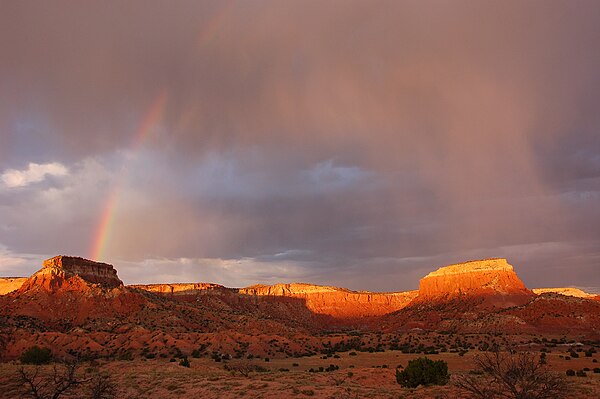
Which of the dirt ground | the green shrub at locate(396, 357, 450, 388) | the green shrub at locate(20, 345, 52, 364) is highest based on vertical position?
the green shrub at locate(396, 357, 450, 388)

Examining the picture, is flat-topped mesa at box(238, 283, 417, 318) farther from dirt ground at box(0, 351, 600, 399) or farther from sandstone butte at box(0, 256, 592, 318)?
dirt ground at box(0, 351, 600, 399)

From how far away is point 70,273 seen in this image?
99062mm

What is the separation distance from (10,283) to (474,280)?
162 metres

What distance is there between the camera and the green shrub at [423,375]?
25344 millimetres

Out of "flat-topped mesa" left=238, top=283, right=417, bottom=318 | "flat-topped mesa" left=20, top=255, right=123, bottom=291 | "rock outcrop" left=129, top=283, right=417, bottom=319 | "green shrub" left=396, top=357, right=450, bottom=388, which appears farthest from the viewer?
"flat-topped mesa" left=238, top=283, right=417, bottom=318

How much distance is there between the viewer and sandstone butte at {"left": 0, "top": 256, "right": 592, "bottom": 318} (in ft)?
328

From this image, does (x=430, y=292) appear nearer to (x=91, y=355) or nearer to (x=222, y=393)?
(x=91, y=355)

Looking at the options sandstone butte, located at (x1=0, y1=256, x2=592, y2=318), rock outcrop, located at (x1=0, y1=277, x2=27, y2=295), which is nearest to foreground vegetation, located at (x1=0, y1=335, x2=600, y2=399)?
sandstone butte, located at (x1=0, y1=256, x2=592, y2=318)

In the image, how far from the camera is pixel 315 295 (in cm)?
18925

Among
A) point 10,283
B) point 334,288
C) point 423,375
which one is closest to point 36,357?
point 423,375

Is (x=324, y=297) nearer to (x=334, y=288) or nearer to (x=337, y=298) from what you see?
(x=337, y=298)

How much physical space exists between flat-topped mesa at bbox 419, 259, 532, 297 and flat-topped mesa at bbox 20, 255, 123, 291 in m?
112

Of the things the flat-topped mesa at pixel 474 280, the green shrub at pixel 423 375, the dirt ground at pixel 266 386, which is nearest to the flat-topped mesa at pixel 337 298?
the flat-topped mesa at pixel 474 280

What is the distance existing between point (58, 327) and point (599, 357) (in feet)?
287
